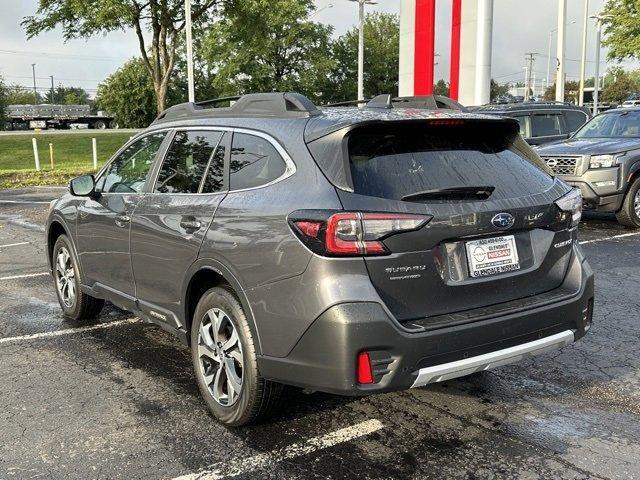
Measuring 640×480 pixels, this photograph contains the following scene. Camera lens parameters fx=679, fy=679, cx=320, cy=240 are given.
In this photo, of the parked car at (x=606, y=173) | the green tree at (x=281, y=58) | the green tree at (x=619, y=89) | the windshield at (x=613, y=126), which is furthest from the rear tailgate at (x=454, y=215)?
the green tree at (x=619, y=89)

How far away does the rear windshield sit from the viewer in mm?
3252

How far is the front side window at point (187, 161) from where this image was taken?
4.09 m

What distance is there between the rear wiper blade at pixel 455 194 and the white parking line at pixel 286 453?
1.31 m

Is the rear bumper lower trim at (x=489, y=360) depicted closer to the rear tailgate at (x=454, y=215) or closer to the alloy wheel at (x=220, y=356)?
the rear tailgate at (x=454, y=215)

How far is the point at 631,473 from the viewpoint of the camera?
10.4ft

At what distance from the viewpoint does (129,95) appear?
66938mm

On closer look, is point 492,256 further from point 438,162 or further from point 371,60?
point 371,60

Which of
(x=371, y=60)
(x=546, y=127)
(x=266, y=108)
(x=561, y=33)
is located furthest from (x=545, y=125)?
(x=371, y=60)

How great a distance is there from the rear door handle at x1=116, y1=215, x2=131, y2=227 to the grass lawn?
16416 mm

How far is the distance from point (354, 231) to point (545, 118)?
11.7 metres

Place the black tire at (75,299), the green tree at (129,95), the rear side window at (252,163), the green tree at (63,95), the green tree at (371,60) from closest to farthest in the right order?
1. the rear side window at (252,163)
2. the black tire at (75,299)
3. the green tree at (129,95)
4. the green tree at (371,60)
5. the green tree at (63,95)

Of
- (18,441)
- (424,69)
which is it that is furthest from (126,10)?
(18,441)

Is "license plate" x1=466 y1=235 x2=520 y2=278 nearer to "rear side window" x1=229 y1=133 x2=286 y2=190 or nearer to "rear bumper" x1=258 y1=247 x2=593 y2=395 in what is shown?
"rear bumper" x1=258 y1=247 x2=593 y2=395

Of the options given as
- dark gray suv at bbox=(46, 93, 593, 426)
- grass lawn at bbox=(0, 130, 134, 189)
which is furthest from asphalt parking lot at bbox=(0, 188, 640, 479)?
grass lawn at bbox=(0, 130, 134, 189)
